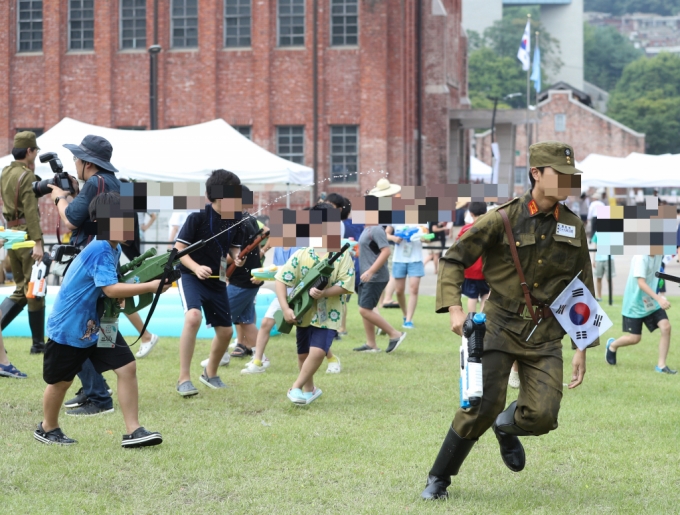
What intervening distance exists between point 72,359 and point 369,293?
5.56 metres

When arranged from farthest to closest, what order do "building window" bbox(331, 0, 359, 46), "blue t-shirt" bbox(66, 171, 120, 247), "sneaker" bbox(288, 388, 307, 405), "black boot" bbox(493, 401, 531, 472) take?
"building window" bbox(331, 0, 359, 46) < "sneaker" bbox(288, 388, 307, 405) < "blue t-shirt" bbox(66, 171, 120, 247) < "black boot" bbox(493, 401, 531, 472)

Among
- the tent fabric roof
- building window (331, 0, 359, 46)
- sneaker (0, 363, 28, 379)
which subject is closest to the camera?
sneaker (0, 363, 28, 379)

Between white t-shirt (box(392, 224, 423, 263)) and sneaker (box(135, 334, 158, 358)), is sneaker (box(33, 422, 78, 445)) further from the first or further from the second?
white t-shirt (box(392, 224, 423, 263))

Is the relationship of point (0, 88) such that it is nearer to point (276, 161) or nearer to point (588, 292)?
point (276, 161)

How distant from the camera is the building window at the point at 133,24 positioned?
38.4m

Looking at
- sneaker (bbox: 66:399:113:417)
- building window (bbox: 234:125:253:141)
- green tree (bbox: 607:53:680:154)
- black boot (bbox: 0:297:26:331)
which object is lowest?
sneaker (bbox: 66:399:113:417)

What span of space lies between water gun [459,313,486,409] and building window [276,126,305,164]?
108 ft

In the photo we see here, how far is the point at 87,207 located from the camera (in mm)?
7742

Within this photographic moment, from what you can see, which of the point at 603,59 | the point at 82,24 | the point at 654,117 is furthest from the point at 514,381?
the point at 603,59

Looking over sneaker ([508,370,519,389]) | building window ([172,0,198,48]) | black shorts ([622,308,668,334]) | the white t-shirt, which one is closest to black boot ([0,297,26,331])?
sneaker ([508,370,519,389])

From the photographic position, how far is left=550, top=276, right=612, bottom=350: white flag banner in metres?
5.51

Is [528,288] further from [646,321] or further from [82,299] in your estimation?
[646,321]

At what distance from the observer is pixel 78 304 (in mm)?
6523

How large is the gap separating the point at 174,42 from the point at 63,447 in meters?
33.3
